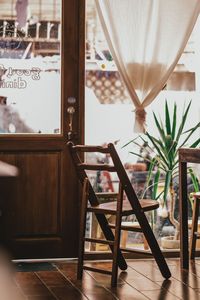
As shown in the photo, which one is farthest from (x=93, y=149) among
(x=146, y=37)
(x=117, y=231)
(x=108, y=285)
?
(x=146, y=37)

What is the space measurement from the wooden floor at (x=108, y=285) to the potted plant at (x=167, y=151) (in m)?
0.68

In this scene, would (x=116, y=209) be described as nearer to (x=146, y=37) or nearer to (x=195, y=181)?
(x=195, y=181)

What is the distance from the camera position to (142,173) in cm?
534

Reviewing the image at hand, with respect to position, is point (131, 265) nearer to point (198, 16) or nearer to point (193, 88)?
point (193, 88)

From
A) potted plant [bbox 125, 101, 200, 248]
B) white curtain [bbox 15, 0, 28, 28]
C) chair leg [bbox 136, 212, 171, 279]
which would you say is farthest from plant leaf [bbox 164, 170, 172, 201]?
white curtain [bbox 15, 0, 28, 28]

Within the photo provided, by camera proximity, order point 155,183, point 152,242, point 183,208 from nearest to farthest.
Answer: point 152,242 < point 183,208 < point 155,183

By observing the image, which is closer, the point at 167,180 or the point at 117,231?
the point at 117,231

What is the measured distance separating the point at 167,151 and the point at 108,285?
1391 mm

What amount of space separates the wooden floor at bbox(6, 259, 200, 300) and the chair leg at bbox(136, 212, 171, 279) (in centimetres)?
7

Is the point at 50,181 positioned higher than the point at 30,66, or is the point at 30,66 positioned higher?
the point at 30,66

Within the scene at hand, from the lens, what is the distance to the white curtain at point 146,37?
16.3 ft

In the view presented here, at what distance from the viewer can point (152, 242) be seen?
4137 millimetres

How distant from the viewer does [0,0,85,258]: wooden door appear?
4836 millimetres

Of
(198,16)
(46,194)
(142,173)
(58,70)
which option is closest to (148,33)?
(198,16)
